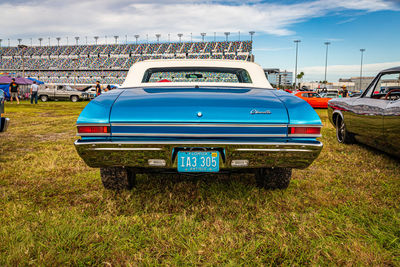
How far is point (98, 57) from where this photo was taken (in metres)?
62.3

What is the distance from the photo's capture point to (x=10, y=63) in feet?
206

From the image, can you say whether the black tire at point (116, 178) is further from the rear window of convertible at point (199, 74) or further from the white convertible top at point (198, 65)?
the rear window of convertible at point (199, 74)

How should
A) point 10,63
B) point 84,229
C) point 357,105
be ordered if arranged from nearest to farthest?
point 84,229 → point 357,105 → point 10,63

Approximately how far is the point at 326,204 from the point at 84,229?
2.15 metres

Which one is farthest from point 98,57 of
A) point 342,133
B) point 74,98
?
point 342,133

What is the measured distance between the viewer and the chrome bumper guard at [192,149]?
93.2 inches

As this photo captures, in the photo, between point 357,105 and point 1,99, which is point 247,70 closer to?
point 357,105

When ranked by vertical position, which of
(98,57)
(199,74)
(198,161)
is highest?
(98,57)

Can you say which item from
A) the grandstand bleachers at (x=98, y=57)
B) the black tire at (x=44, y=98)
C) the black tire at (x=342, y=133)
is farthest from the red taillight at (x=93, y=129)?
the grandstand bleachers at (x=98, y=57)

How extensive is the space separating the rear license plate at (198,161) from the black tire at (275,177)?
2.35 ft

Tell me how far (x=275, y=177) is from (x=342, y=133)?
3.62 meters

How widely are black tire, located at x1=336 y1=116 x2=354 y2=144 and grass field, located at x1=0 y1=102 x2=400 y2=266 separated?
73.9 inches

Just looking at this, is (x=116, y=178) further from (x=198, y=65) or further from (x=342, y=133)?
Answer: (x=342, y=133)

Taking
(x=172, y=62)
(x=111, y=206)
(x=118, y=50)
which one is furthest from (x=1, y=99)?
(x=118, y=50)
